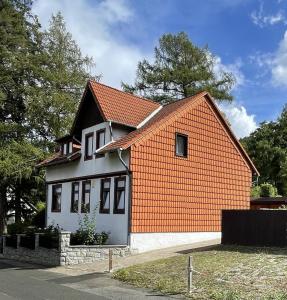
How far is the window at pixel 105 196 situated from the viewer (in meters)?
25.1

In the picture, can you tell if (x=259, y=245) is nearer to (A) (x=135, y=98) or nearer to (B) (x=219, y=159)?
(B) (x=219, y=159)

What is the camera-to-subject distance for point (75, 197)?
28797 mm

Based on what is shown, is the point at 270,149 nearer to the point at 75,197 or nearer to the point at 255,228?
the point at 75,197

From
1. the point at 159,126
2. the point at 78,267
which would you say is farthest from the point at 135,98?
the point at 78,267

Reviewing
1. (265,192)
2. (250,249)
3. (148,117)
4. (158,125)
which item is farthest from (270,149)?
(250,249)

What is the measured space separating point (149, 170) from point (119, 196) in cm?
186

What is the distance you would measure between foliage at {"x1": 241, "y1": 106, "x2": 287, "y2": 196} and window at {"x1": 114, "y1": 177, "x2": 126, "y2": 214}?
1369 inches

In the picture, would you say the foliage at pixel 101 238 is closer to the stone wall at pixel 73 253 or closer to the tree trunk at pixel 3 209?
the stone wall at pixel 73 253

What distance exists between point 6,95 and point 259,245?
2235 centimetres

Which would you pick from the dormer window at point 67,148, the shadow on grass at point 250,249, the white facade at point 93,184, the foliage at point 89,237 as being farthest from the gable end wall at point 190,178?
the dormer window at point 67,148

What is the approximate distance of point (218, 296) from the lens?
12422 mm

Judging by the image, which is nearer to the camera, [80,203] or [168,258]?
[168,258]

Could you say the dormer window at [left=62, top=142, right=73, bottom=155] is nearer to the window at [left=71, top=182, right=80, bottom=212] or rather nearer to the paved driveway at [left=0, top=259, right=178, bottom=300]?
the window at [left=71, top=182, right=80, bottom=212]

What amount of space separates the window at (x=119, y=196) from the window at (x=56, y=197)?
23.9ft
